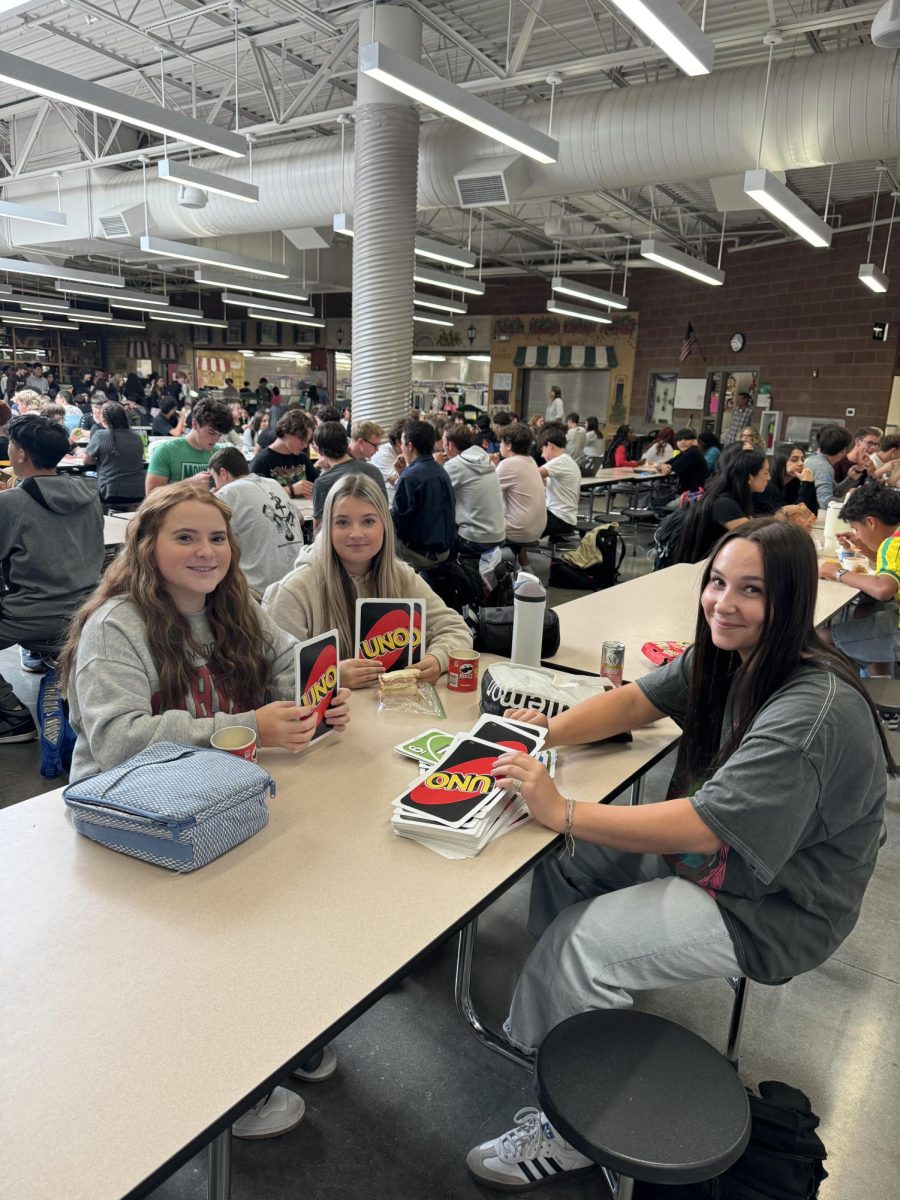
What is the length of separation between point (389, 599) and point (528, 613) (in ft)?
1.33

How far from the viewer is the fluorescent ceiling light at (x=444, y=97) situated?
4246 millimetres

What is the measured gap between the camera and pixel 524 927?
2354 mm

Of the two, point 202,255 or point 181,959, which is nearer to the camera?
point 181,959

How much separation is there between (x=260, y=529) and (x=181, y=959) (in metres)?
2.72

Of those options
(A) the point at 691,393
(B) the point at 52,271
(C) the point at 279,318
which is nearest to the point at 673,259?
(A) the point at 691,393

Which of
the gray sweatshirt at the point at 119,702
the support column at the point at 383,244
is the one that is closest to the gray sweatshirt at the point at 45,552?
the gray sweatshirt at the point at 119,702

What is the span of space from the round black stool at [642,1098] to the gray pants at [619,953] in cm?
14

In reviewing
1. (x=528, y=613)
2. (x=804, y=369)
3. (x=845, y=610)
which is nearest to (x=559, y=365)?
(x=804, y=369)

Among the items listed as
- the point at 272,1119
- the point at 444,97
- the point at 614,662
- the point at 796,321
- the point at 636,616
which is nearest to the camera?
the point at 272,1119

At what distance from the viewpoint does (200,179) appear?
6.58 m

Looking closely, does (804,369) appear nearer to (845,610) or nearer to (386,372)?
(386,372)

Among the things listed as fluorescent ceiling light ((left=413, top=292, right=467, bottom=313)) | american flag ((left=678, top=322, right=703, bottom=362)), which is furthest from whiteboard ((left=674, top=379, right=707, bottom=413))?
fluorescent ceiling light ((left=413, top=292, right=467, bottom=313))

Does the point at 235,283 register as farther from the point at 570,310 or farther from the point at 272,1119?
the point at 272,1119

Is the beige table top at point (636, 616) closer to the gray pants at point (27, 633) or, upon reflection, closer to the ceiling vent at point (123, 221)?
the gray pants at point (27, 633)
